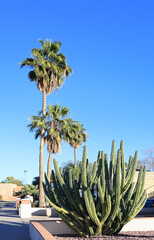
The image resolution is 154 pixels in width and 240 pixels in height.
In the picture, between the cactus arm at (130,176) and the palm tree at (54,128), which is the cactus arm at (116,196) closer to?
the cactus arm at (130,176)

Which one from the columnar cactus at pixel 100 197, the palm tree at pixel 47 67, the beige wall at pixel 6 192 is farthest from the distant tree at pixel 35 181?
the columnar cactus at pixel 100 197

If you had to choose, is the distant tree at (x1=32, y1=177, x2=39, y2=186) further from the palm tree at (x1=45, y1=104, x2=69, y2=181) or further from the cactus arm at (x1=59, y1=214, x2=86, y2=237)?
the cactus arm at (x1=59, y1=214, x2=86, y2=237)

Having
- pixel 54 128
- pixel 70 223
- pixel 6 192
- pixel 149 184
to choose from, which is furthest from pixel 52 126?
pixel 6 192

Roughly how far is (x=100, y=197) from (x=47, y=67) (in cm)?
2068

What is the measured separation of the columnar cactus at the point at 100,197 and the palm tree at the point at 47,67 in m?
18.0

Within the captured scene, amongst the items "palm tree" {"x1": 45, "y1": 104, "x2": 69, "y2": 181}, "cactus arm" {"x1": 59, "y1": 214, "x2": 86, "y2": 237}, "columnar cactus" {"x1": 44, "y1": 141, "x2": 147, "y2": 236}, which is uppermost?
"palm tree" {"x1": 45, "y1": 104, "x2": 69, "y2": 181}

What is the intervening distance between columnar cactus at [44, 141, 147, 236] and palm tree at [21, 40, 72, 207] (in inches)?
710

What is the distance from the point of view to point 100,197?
32.8 ft

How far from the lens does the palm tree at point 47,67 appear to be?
29125mm

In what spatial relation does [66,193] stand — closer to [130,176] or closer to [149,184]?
[130,176]

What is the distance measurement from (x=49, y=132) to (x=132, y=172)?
19.1 meters

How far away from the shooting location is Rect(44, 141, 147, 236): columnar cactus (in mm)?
10062

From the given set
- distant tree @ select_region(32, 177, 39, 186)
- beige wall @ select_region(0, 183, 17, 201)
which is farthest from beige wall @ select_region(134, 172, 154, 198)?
beige wall @ select_region(0, 183, 17, 201)

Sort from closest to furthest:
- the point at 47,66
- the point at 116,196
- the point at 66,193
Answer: the point at 116,196
the point at 66,193
the point at 47,66
